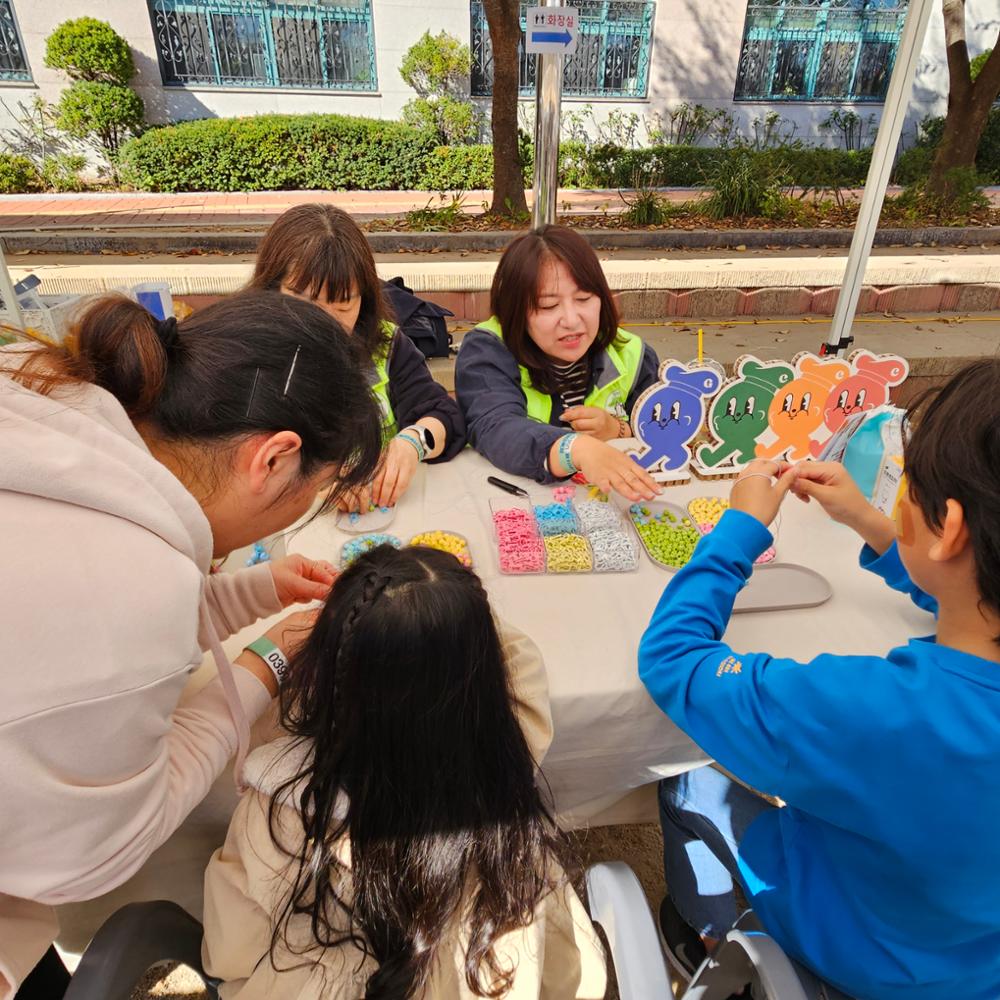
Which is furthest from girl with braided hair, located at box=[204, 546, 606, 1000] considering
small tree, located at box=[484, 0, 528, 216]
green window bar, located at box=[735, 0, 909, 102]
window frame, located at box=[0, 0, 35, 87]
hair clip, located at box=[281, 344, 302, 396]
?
green window bar, located at box=[735, 0, 909, 102]

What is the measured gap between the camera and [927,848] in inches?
33.7

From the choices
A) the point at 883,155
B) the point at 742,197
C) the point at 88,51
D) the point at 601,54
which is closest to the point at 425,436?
the point at 883,155

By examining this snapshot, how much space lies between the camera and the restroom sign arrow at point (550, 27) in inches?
103

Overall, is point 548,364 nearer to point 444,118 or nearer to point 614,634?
point 614,634

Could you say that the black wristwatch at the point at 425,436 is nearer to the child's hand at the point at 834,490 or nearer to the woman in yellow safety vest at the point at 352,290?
the woman in yellow safety vest at the point at 352,290

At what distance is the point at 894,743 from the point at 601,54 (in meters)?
12.0

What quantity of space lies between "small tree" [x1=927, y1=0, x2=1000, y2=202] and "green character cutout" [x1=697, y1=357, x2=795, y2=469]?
25.7ft

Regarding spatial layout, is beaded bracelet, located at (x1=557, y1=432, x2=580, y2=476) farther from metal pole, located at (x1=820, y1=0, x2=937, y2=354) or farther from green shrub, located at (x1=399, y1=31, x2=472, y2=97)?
green shrub, located at (x1=399, y1=31, x2=472, y2=97)

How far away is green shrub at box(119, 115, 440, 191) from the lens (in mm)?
9070

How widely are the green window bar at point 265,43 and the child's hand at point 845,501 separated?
10968 mm

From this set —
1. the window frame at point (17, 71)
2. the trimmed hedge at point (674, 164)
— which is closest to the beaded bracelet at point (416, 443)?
the trimmed hedge at point (674, 164)

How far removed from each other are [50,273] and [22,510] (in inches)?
187

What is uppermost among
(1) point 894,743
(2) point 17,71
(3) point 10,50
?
(3) point 10,50

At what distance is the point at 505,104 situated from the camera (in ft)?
19.8
